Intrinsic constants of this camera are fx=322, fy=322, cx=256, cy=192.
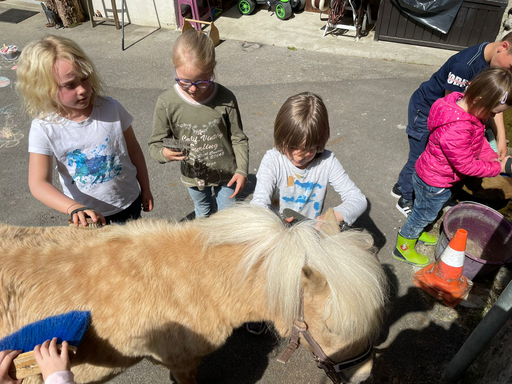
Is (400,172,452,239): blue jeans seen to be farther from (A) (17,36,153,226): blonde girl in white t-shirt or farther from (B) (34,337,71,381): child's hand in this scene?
(B) (34,337,71,381): child's hand

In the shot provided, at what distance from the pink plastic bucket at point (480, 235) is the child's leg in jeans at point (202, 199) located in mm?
2266

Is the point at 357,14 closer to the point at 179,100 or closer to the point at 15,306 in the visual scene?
the point at 179,100

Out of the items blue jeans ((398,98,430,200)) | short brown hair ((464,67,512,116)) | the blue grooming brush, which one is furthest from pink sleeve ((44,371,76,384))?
blue jeans ((398,98,430,200))

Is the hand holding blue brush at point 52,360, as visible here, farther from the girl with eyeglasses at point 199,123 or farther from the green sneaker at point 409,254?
the green sneaker at point 409,254

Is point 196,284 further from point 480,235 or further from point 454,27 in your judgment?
point 454,27

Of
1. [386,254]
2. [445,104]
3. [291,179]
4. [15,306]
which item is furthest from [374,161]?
[15,306]

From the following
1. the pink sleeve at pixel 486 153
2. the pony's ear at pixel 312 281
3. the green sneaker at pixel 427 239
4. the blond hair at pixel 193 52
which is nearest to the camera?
the pony's ear at pixel 312 281

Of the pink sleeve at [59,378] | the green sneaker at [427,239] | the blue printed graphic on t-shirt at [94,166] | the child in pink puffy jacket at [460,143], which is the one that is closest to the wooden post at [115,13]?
the blue printed graphic on t-shirt at [94,166]

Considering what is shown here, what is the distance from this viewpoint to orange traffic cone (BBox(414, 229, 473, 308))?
109 inches

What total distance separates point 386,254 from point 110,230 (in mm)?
2840

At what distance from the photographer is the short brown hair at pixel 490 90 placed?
7.97ft

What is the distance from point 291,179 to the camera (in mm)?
2375

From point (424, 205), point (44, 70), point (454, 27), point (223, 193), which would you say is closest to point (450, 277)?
point (424, 205)

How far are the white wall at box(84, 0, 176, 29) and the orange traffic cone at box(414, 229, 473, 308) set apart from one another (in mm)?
9005
